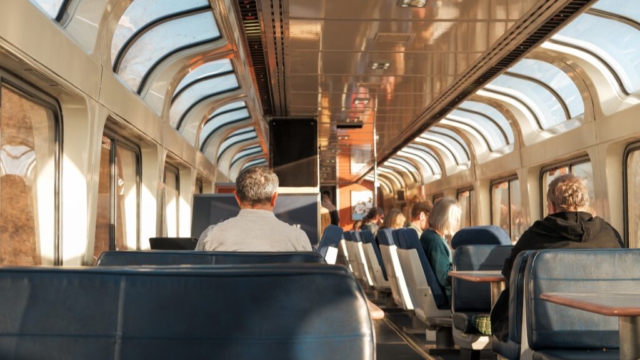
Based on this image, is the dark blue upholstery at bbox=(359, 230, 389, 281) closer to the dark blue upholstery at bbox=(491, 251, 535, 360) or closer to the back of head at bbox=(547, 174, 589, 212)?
the back of head at bbox=(547, 174, 589, 212)

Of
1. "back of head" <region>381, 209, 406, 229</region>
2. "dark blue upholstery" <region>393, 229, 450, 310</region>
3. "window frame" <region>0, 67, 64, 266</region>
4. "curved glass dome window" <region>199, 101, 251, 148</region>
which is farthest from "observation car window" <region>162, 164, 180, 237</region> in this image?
"dark blue upholstery" <region>393, 229, 450, 310</region>

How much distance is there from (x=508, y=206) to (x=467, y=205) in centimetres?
350

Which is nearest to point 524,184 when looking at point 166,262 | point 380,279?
point 380,279

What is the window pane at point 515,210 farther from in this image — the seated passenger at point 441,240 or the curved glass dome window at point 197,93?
the seated passenger at point 441,240

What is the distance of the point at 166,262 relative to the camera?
9.95 feet

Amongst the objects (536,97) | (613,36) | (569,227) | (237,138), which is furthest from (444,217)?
(237,138)

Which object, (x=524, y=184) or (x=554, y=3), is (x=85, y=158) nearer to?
(x=554, y=3)

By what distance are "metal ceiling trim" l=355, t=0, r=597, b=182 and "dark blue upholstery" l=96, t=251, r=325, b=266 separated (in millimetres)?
4202

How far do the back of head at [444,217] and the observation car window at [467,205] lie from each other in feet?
38.0

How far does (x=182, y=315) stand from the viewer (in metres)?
1.50

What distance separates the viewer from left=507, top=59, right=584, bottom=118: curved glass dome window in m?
10.4

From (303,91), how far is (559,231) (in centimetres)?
653

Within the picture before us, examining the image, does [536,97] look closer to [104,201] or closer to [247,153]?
[104,201]

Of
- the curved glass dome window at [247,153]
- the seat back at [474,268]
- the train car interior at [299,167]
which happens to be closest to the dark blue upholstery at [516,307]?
the train car interior at [299,167]
